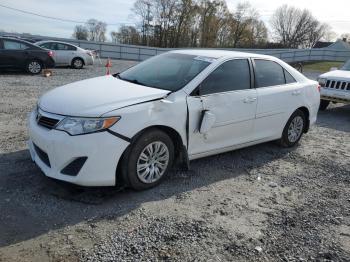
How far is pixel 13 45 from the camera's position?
13.4 metres

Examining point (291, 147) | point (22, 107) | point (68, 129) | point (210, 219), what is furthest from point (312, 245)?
point (22, 107)

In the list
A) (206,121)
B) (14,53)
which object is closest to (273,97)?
(206,121)

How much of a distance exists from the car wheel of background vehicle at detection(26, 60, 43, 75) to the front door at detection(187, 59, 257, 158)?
11.0m

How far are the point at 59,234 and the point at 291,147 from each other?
4.47 meters

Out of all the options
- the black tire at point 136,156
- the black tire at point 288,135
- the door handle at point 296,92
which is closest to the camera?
the black tire at point 136,156

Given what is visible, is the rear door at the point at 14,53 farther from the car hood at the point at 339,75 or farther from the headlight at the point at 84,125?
the headlight at the point at 84,125

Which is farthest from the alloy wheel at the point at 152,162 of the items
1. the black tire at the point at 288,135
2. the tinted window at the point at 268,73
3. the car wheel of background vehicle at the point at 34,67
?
the car wheel of background vehicle at the point at 34,67

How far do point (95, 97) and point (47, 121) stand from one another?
23.1 inches

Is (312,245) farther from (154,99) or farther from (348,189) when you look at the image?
(154,99)

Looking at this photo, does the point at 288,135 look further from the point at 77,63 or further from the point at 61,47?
the point at 61,47

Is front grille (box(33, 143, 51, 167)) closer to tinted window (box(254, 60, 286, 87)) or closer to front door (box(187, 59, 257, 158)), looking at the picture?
front door (box(187, 59, 257, 158))

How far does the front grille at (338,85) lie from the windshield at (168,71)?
18.8ft

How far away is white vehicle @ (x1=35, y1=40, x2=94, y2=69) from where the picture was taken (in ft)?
57.1

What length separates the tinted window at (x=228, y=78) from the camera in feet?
15.3
